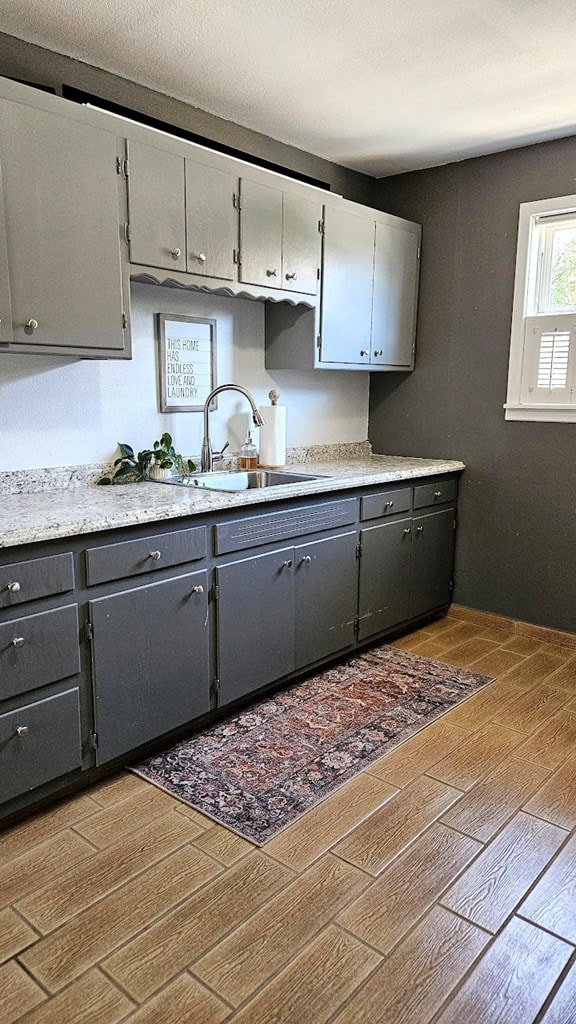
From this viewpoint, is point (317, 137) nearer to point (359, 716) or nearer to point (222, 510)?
point (222, 510)

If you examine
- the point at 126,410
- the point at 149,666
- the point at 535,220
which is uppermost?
the point at 535,220

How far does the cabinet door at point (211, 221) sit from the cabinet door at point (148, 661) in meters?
1.23

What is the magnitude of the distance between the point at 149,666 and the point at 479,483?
2234mm

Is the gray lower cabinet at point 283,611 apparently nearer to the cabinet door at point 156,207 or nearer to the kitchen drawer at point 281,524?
the kitchen drawer at point 281,524

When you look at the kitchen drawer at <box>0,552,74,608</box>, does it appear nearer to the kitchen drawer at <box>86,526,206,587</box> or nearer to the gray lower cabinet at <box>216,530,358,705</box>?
the kitchen drawer at <box>86,526,206,587</box>

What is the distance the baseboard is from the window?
109 cm

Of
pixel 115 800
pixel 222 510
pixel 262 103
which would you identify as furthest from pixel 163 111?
pixel 115 800

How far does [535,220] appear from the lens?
11.4 feet

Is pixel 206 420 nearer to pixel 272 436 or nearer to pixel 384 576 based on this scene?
pixel 272 436

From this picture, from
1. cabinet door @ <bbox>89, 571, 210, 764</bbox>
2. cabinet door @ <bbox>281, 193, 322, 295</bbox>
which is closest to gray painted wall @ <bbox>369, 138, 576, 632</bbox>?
cabinet door @ <bbox>281, 193, 322, 295</bbox>

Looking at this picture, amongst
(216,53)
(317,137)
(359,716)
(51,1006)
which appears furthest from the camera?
(317,137)

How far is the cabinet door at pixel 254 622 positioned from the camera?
2598 mm

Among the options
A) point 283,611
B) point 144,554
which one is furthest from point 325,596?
point 144,554

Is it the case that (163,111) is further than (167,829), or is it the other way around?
(163,111)
